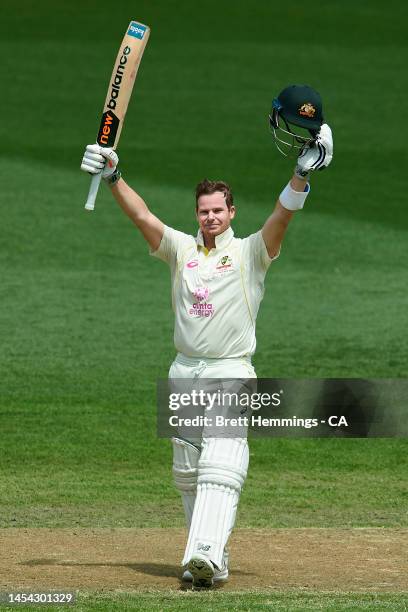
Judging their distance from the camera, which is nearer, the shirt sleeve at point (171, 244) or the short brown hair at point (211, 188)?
the short brown hair at point (211, 188)

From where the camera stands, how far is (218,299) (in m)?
7.89

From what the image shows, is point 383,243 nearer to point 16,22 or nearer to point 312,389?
point 312,389

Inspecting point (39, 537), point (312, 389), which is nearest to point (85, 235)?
point (312, 389)

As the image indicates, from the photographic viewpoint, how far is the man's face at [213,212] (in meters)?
7.98

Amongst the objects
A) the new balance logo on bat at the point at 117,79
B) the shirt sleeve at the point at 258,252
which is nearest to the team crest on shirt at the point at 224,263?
the shirt sleeve at the point at 258,252

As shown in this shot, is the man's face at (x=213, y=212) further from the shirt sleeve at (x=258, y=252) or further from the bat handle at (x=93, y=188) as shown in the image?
the bat handle at (x=93, y=188)

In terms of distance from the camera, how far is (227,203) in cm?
803

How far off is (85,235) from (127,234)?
0.56 metres

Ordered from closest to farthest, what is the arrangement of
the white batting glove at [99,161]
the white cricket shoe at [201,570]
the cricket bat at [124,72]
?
the white cricket shoe at [201,570] < the white batting glove at [99,161] < the cricket bat at [124,72]

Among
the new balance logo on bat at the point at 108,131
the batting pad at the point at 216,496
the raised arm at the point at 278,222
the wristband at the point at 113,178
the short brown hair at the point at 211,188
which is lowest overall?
the batting pad at the point at 216,496

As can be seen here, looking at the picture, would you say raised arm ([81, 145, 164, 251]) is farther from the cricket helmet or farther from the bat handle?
the cricket helmet

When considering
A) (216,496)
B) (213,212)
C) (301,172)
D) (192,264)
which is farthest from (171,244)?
(216,496)

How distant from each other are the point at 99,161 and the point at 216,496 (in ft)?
6.38

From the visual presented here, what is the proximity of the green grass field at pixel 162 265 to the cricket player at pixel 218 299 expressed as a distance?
0.44m
